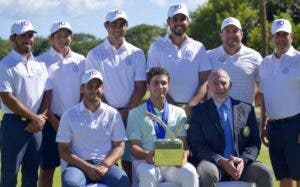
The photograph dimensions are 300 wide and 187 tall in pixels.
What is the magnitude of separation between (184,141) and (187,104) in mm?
728

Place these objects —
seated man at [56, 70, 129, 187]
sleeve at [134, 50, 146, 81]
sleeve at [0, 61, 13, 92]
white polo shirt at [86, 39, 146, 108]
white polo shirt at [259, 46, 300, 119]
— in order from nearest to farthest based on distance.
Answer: seated man at [56, 70, 129, 187], sleeve at [0, 61, 13, 92], white polo shirt at [259, 46, 300, 119], white polo shirt at [86, 39, 146, 108], sleeve at [134, 50, 146, 81]

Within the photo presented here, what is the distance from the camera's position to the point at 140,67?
8.41m

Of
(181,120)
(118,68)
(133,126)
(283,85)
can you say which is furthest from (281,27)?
(133,126)

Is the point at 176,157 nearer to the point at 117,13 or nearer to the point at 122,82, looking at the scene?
the point at 122,82

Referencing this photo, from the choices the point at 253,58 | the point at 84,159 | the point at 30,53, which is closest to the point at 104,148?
the point at 84,159

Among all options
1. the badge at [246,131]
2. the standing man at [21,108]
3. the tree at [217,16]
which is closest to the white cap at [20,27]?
the standing man at [21,108]

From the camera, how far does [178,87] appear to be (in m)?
8.33

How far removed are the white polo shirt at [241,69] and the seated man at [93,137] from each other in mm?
1623

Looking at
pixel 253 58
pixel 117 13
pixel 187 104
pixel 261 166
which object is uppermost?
pixel 117 13

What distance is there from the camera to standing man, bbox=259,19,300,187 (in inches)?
316

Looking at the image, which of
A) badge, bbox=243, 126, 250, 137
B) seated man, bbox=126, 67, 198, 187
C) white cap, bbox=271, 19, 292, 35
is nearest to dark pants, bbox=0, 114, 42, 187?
seated man, bbox=126, 67, 198, 187

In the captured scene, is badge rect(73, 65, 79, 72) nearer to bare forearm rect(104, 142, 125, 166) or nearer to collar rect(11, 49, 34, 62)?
collar rect(11, 49, 34, 62)

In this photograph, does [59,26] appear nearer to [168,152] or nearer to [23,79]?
[23,79]

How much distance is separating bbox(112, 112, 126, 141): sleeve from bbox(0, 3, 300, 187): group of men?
1cm
